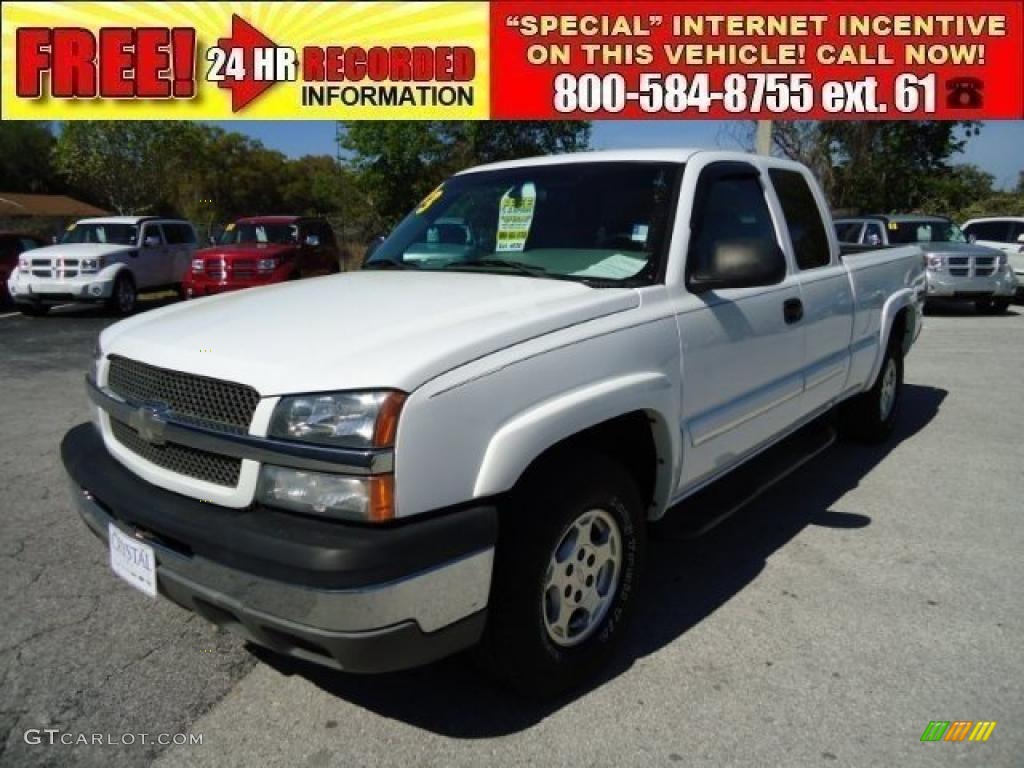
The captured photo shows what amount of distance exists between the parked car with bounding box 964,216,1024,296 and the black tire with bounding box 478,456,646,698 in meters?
15.1

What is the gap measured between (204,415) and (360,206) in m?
30.1

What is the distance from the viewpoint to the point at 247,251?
43.6 feet

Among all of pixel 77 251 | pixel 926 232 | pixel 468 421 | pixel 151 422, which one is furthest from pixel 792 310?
pixel 77 251

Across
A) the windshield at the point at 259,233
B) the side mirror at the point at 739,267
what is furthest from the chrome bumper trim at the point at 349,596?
the windshield at the point at 259,233

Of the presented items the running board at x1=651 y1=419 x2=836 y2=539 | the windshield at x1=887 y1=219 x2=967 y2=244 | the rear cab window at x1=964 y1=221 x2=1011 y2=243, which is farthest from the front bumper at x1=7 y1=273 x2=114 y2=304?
the rear cab window at x1=964 y1=221 x2=1011 y2=243

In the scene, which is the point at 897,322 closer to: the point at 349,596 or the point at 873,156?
the point at 349,596

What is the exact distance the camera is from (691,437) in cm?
313

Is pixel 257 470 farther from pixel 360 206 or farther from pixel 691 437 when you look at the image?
pixel 360 206

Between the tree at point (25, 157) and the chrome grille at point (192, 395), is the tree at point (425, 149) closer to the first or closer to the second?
the chrome grille at point (192, 395)

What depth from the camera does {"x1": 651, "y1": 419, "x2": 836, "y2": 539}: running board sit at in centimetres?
344

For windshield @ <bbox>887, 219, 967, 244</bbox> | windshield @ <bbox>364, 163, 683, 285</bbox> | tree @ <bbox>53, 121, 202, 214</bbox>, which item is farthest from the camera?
tree @ <bbox>53, 121, 202, 214</bbox>

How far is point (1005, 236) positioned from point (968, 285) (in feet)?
11.3

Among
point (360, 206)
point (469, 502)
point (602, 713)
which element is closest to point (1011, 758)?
point (602, 713)

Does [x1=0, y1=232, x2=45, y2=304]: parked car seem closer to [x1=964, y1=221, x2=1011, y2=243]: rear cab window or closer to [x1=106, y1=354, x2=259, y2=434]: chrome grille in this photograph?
[x1=106, y1=354, x2=259, y2=434]: chrome grille
